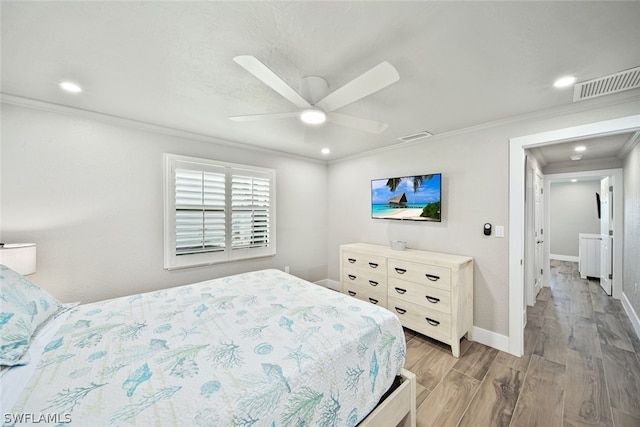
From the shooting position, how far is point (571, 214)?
21.6 feet

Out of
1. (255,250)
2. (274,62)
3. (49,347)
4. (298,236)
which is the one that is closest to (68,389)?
(49,347)

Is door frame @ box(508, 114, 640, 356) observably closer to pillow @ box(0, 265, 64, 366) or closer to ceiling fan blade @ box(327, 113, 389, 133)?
ceiling fan blade @ box(327, 113, 389, 133)

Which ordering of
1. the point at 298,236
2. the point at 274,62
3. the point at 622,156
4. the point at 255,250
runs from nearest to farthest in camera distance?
the point at 274,62
the point at 255,250
the point at 622,156
the point at 298,236

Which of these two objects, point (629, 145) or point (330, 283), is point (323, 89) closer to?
point (330, 283)

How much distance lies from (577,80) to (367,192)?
246 cm

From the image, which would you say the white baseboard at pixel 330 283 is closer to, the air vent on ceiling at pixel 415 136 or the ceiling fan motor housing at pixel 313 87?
the air vent on ceiling at pixel 415 136

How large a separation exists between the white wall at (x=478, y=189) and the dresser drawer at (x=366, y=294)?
2.74 ft

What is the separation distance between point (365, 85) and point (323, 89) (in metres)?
0.48

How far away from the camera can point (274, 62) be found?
60.9 inches

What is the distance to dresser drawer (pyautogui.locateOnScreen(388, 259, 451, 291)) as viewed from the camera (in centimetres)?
245

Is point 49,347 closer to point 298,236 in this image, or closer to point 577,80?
point 298,236

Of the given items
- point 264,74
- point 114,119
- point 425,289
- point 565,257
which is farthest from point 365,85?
point 565,257

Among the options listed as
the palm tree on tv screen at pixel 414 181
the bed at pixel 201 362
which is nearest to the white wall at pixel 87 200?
the bed at pixel 201 362

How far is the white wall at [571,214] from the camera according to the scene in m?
6.26
